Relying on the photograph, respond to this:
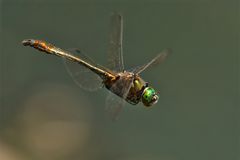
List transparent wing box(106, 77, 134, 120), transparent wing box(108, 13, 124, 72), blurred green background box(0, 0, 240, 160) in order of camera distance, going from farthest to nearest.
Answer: blurred green background box(0, 0, 240, 160) < transparent wing box(108, 13, 124, 72) < transparent wing box(106, 77, 134, 120)

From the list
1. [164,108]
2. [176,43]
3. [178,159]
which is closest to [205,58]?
[176,43]

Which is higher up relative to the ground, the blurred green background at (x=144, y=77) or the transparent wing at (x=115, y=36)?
the blurred green background at (x=144, y=77)

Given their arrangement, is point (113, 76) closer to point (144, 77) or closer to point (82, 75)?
point (82, 75)

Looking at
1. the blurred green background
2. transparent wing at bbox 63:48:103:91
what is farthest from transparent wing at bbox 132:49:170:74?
the blurred green background

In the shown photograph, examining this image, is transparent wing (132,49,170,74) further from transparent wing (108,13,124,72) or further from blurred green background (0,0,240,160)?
blurred green background (0,0,240,160)

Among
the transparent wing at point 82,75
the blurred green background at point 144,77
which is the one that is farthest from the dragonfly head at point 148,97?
the blurred green background at point 144,77

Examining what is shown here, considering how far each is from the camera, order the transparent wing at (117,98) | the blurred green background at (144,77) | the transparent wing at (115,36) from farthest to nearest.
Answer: the blurred green background at (144,77)
the transparent wing at (115,36)
the transparent wing at (117,98)

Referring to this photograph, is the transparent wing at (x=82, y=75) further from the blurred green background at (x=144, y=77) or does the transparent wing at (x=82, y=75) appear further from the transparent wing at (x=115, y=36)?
the blurred green background at (x=144, y=77)

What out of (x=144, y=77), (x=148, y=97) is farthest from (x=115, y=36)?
(x=144, y=77)
